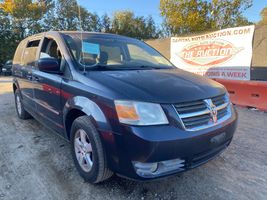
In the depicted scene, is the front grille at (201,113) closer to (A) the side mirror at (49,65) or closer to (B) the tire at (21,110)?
(A) the side mirror at (49,65)

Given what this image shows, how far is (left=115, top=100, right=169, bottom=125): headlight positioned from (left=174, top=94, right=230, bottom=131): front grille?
18 centimetres

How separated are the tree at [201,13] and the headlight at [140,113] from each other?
55.9 ft

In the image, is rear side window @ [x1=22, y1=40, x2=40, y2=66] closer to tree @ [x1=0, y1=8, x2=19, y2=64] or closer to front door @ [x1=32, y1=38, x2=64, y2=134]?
front door @ [x1=32, y1=38, x2=64, y2=134]

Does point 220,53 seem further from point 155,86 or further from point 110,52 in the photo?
point 155,86

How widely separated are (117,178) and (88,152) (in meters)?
0.50

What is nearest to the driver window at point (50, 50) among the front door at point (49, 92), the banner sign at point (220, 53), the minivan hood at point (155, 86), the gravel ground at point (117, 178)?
the front door at point (49, 92)

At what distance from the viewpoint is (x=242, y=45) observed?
659 cm

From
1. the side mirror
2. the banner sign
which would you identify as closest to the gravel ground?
the side mirror

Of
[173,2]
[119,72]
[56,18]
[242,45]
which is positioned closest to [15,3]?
[56,18]

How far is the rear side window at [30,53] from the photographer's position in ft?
13.2

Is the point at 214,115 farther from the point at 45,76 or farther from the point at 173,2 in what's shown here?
the point at 173,2

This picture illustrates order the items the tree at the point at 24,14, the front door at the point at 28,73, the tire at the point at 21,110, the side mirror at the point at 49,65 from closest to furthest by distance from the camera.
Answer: the side mirror at the point at 49,65 < the front door at the point at 28,73 < the tire at the point at 21,110 < the tree at the point at 24,14

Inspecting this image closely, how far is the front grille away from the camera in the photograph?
7.19ft

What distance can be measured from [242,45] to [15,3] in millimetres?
26268
